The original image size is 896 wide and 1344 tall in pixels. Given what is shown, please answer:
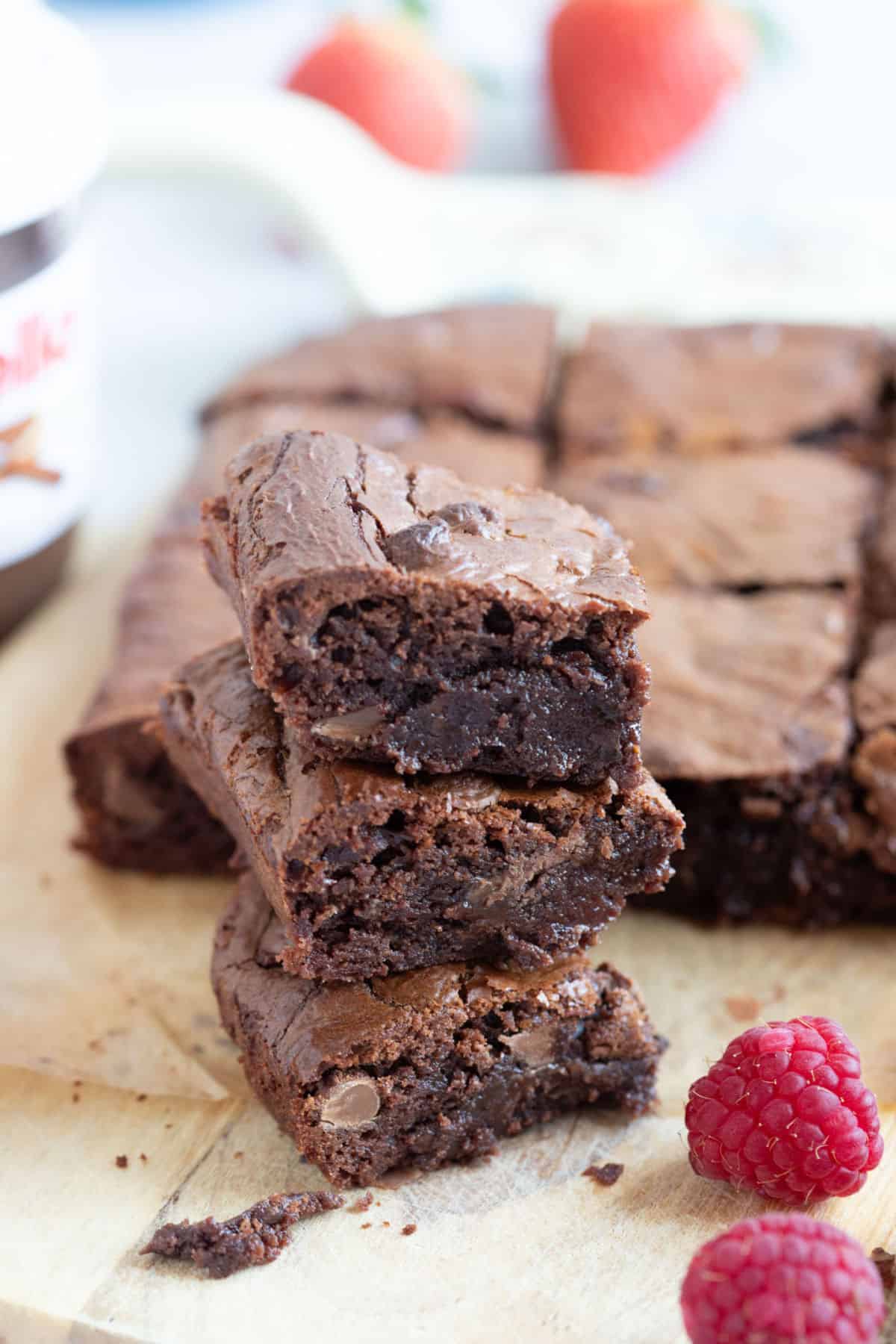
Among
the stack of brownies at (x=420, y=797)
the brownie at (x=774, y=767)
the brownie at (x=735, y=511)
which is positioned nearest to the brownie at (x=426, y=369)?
the brownie at (x=735, y=511)

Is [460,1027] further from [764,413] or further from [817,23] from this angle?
[817,23]

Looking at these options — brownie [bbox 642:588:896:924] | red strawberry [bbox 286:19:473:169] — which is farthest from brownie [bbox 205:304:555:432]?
red strawberry [bbox 286:19:473:169]

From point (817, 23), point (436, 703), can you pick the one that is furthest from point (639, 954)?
point (817, 23)

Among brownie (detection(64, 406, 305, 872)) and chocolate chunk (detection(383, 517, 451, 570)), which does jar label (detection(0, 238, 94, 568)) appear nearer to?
brownie (detection(64, 406, 305, 872))

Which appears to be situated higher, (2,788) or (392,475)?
(392,475)

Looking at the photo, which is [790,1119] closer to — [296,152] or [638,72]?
[296,152]

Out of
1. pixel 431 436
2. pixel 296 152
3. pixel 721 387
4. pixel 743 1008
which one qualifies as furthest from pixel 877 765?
pixel 296 152
